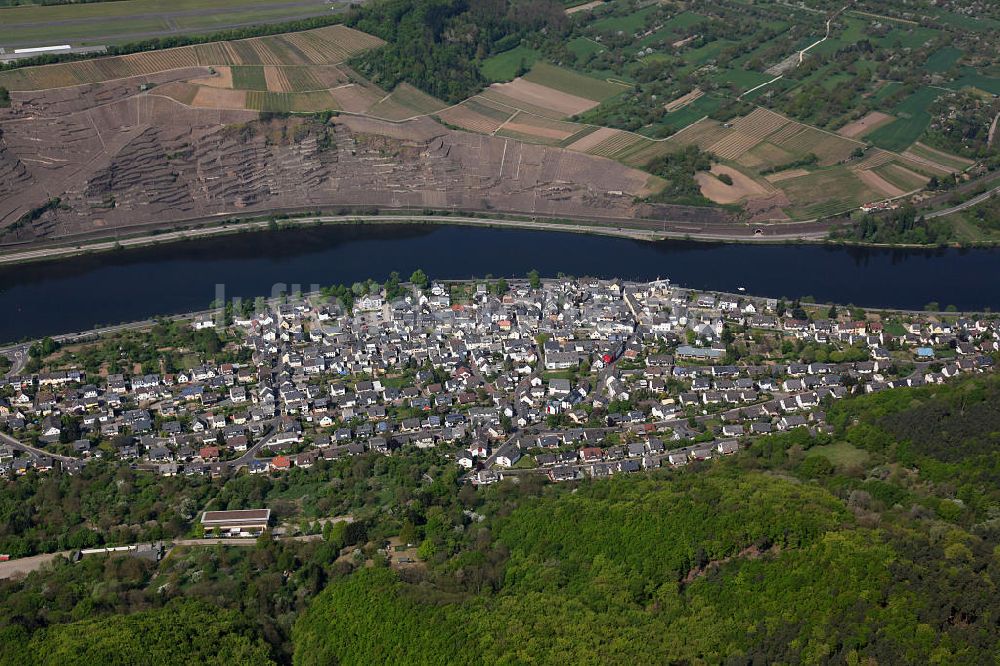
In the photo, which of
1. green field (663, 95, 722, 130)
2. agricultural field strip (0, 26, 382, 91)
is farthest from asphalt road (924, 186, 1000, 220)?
agricultural field strip (0, 26, 382, 91)

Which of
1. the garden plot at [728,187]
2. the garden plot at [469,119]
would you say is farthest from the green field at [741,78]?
the garden plot at [469,119]

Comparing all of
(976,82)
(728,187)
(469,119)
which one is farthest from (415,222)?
(976,82)

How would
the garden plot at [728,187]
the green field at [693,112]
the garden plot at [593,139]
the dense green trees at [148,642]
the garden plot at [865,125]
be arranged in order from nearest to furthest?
the dense green trees at [148,642] → the garden plot at [728,187] → the garden plot at [593,139] → the garden plot at [865,125] → the green field at [693,112]

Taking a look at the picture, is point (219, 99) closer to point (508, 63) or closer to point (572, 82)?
point (508, 63)

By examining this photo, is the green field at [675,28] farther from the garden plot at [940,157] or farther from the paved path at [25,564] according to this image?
the paved path at [25,564]

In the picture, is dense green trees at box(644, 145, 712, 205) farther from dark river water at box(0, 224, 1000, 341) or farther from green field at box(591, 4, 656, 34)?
green field at box(591, 4, 656, 34)

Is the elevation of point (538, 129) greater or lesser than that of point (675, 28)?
lesser
